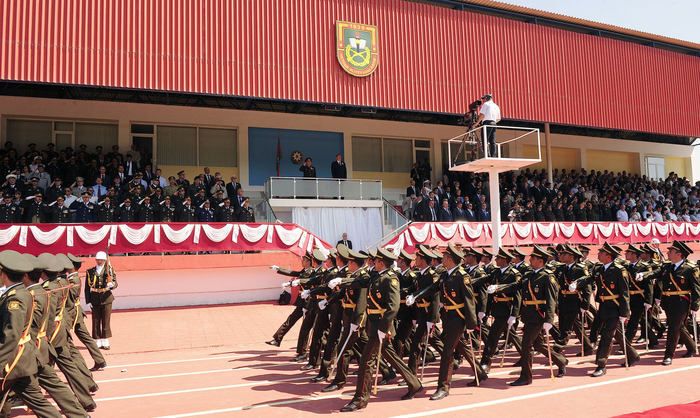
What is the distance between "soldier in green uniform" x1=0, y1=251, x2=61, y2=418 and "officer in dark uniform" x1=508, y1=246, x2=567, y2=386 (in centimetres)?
588

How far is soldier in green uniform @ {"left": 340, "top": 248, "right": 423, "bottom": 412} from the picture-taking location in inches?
248

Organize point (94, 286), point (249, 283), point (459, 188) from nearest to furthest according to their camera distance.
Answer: point (94, 286) → point (249, 283) → point (459, 188)

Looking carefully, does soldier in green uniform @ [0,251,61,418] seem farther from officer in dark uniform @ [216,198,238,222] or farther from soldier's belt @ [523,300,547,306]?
officer in dark uniform @ [216,198,238,222]

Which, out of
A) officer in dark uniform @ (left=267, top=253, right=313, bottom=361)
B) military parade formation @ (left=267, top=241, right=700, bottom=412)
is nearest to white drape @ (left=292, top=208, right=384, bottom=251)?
officer in dark uniform @ (left=267, top=253, right=313, bottom=361)

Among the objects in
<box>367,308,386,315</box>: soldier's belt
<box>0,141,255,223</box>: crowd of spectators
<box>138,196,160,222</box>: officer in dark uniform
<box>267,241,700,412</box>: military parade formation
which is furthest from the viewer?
<box>138,196,160,222</box>: officer in dark uniform

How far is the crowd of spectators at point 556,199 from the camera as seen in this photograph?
20.0 meters

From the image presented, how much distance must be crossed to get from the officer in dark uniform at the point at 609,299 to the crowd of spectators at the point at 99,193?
1087 centimetres

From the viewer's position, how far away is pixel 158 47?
17609 millimetres

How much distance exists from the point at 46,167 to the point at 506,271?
51.1ft

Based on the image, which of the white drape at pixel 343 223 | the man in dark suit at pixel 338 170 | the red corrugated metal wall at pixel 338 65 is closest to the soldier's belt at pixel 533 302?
the white drape at pixel 343 223

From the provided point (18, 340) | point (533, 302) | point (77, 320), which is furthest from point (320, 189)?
point (18, 340)

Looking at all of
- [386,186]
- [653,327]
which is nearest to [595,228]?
[386,186]

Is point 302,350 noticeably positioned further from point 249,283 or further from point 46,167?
point 46,167

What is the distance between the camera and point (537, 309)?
7438 millimetres
